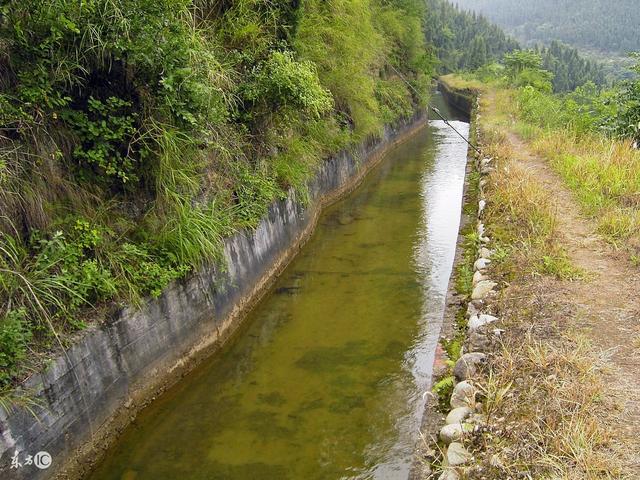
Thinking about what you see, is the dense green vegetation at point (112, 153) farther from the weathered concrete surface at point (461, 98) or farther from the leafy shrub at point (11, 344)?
the weathered concrete surface at point (461, 98)

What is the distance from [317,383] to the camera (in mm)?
6188

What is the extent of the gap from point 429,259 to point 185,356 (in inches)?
217

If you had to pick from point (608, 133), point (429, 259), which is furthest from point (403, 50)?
point (429, 259)

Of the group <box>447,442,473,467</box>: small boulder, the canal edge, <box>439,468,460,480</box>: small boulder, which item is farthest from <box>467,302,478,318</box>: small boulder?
<box>439,468,460,480</box>: small boulder

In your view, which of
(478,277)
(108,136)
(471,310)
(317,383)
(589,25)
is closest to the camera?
(108,136)

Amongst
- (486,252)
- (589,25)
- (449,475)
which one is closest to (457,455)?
(449,475)

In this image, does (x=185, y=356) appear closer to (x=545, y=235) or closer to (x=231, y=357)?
(x=231, y=357)

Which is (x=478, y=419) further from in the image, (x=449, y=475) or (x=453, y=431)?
(x=449, y=475)

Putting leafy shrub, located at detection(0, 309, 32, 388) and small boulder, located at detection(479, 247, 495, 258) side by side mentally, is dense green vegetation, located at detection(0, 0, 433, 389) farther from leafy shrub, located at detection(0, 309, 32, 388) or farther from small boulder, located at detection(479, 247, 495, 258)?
small boulder, located at detection(479, 247, 495, 258)

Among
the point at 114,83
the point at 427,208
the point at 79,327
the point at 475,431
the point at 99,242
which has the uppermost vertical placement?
the point at 114,83

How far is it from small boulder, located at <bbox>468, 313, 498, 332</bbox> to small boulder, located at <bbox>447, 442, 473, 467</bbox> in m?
1.95

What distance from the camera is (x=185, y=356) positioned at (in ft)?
20.8

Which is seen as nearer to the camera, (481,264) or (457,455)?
(457,455)

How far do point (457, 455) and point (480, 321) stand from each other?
88.6 inches
